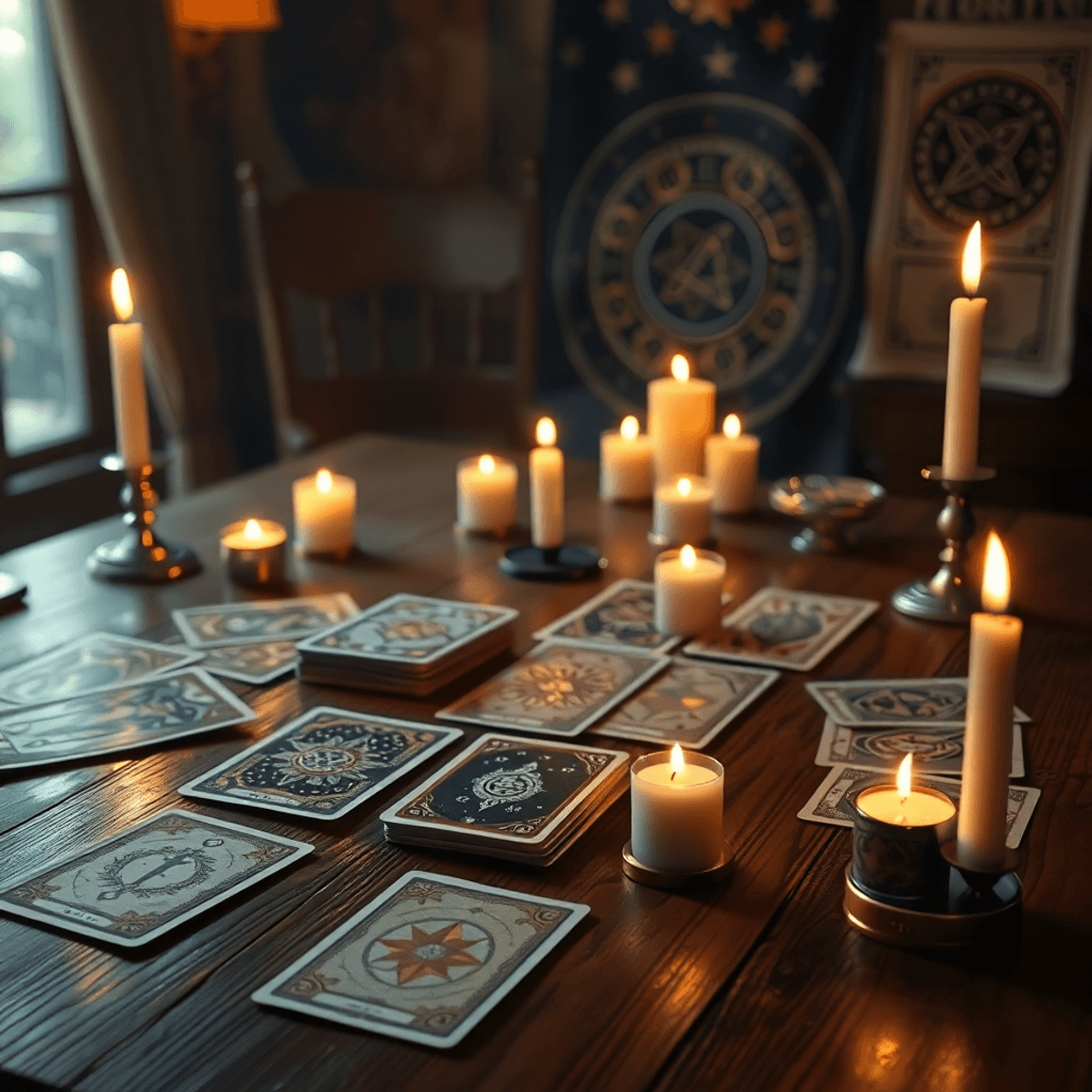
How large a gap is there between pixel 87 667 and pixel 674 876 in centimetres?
76

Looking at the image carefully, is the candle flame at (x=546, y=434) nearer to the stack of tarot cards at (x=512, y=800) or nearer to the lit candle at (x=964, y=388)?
the lit candle at (x=964, y=388)

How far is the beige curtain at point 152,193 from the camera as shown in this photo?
3248mm

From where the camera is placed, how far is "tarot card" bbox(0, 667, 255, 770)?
1.28 meters

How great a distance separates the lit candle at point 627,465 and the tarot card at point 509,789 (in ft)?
2.86

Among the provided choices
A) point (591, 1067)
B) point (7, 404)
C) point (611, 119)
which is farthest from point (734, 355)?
point (591, 1067)

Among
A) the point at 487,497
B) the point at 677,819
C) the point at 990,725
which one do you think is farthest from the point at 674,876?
the point at 487,497

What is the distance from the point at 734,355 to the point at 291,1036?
3.00 m

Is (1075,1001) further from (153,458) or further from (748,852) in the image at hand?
(153,458)

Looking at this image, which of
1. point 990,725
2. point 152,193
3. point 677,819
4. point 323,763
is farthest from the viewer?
point 152,193

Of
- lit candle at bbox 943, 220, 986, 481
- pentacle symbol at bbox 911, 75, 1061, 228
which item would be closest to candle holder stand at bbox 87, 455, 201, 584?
lit candle at bbox 943, 220, 986, 481

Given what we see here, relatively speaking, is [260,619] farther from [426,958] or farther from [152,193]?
[152,193]

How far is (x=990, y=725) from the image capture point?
0.88 m

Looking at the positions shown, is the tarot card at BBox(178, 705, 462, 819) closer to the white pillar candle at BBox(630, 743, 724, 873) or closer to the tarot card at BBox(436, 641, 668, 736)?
the tarot card at BBox(436, 641, 668, 736)

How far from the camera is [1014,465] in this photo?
3.12m
